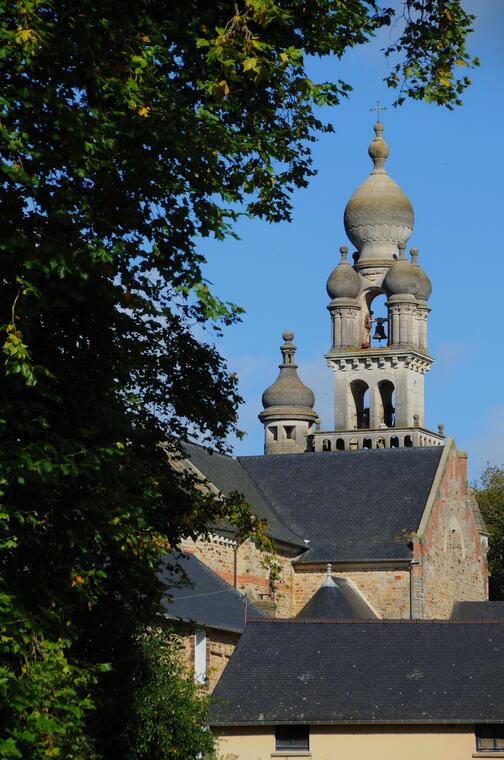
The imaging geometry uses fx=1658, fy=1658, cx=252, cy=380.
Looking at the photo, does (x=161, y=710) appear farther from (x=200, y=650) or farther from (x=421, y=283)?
(x=421, y=283)

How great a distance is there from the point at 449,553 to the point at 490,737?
26962 mm

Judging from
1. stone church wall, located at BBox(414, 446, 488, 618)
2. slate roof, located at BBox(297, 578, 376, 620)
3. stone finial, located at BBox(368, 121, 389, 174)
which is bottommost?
slate roof, located at BBox(297, 578, 376, 620)

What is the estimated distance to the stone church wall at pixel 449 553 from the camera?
56625 millimetres

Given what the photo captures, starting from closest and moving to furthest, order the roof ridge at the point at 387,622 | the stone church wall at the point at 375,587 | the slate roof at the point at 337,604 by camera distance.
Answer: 1. the roof ridge at the point at 387,622
2. the slate roof at the point at 337,604
3. the stone church wall at the point at 375,587

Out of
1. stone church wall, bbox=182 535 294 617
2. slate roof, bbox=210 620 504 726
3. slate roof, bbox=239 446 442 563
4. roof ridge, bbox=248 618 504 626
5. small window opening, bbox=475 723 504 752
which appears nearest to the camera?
small window opening, bbox=475 723 504 752

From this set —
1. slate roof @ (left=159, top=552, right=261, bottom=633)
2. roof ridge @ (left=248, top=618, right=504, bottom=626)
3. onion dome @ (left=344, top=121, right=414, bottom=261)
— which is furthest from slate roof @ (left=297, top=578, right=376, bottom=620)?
onion dome @ (left=344, top=121, right=414, bottom=261)

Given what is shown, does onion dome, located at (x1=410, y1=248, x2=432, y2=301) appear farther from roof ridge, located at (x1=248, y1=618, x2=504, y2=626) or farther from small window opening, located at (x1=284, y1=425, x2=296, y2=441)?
roof ridge, located at (x1=248, y1=618, x2=504, y2=626)

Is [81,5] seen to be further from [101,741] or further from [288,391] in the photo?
[288,391]

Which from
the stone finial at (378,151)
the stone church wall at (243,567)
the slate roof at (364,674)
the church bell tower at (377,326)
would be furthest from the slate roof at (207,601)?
the stone finial at (378,151)

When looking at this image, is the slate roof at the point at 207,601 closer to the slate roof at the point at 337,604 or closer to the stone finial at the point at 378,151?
the slate roof at the point at 337,604

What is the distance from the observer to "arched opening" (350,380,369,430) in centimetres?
8166

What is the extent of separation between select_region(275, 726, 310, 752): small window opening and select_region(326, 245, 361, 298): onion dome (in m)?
49.6

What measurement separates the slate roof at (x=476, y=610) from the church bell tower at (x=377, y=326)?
19.5m

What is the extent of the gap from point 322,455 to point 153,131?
158 ft
